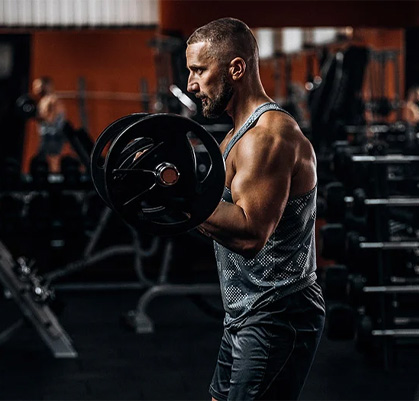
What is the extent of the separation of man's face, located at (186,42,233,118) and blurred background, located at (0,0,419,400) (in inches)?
86.8

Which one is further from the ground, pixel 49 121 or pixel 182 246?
pixel 49 121

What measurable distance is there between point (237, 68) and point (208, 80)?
0.19ft

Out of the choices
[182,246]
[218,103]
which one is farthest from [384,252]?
[218,103]

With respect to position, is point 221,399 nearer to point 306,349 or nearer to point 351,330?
point 306,349

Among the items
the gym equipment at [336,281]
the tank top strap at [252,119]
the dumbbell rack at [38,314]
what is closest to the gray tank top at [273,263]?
the tank top strap at [252,119]

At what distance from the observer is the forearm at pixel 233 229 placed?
1.67 meters

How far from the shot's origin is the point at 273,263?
1.86m

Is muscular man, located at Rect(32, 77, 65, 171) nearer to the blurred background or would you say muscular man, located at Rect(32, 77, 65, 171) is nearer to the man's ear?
the blurred background

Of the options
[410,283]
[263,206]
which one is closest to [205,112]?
[263,206]

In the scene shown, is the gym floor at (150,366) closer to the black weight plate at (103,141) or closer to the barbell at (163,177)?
the black weight plate at (103,141)

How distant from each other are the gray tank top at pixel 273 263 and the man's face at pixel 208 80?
0.07 m

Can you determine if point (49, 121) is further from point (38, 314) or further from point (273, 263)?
point (273, 263)

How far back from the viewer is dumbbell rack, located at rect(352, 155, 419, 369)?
4.25 m

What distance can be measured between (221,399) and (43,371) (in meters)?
2.41
